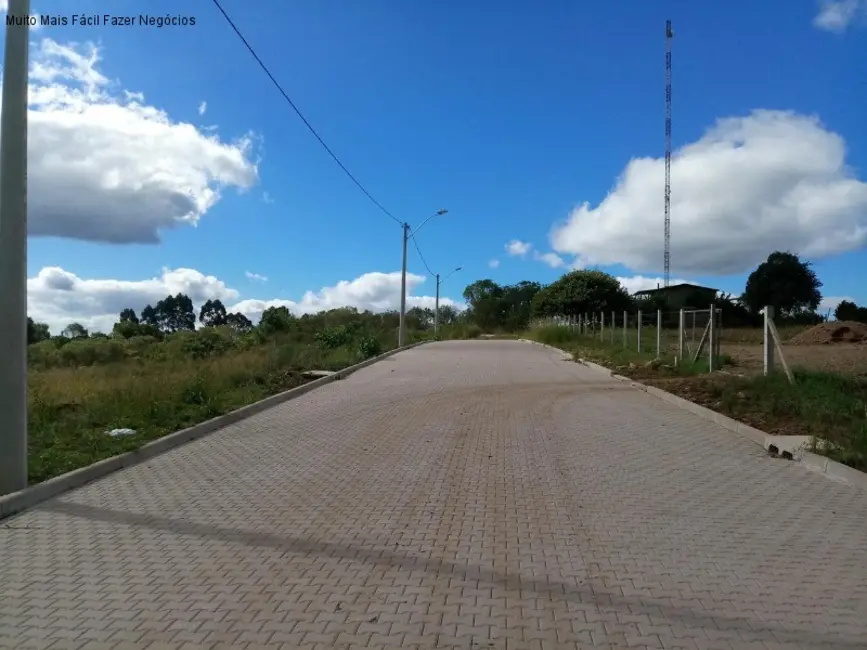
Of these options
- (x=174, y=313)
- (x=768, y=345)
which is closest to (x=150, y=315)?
(x=174, y=313)

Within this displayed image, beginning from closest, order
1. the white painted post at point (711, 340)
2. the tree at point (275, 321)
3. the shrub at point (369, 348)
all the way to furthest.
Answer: the white painted post at point (711, 340) < the shrub at point (369, 348) < the tree at point (275, 321)

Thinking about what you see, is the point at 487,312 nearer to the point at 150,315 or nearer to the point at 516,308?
the point at 516,308

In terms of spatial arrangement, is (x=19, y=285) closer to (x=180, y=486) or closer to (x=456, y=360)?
(x=180, y=486)

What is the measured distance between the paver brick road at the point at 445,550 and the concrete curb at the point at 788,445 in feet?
0.70

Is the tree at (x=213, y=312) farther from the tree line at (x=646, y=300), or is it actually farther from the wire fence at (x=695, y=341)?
the wire fence at (x=695, y=341)

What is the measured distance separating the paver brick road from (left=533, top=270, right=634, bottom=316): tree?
1703 inches

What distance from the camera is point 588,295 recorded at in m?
52.6

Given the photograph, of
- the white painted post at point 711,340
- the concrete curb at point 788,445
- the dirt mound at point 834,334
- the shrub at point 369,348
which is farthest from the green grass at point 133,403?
the dirt mound at point 834,334

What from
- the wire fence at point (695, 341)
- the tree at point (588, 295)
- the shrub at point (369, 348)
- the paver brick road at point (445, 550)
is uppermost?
the tree at point (588, 295)

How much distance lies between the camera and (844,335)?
3609cm

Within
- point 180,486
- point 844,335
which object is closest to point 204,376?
point 180,486

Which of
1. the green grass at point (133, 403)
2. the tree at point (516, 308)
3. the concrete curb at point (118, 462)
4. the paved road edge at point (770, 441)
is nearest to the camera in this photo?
the concrete curb at point (118, 462)

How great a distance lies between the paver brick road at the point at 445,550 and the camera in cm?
417

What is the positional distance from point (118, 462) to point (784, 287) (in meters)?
71.7
